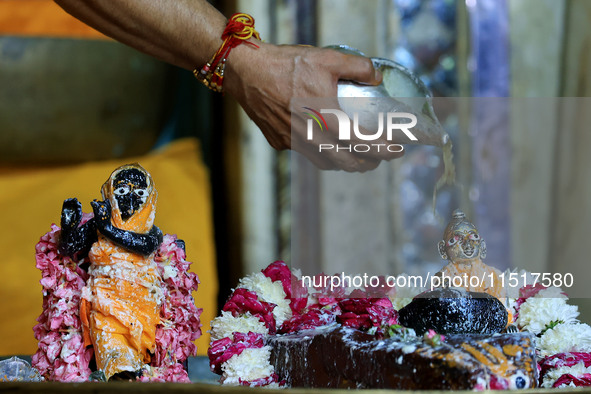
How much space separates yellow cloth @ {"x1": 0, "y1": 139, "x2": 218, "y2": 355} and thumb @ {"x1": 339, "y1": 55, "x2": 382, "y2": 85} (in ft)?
3.18

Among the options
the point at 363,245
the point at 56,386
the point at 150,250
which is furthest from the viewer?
the point at 363,245

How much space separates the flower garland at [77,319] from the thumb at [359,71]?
356 mm

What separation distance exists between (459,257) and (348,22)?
1.14m

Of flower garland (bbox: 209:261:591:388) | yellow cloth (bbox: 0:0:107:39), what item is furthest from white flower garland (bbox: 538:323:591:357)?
yellow cloth (bbox: 0:0:107:39)

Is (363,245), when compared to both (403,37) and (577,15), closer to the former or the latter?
(403,37)

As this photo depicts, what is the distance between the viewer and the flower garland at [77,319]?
40.7 inches

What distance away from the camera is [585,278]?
46.7 inches

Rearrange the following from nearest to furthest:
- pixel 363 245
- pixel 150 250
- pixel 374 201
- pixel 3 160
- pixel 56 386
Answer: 1. pixel 56 386
2. pixel 150 250
3. pixel 363 245
4. pixel 374 201
5. pixel 3 160

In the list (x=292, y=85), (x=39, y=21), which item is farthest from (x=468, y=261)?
(x=39, y=21)

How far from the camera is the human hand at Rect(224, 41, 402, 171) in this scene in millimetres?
1183

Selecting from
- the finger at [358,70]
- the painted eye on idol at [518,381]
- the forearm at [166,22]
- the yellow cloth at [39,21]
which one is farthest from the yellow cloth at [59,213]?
the painted eye on idol at [518,381]

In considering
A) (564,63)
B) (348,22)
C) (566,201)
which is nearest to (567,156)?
(566,201)

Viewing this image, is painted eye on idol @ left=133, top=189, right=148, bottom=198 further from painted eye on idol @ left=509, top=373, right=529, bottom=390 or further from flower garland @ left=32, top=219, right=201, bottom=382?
painted eye on idol @ left=509, top=373, right=529, bottom=390

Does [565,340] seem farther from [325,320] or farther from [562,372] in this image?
[325,320]
